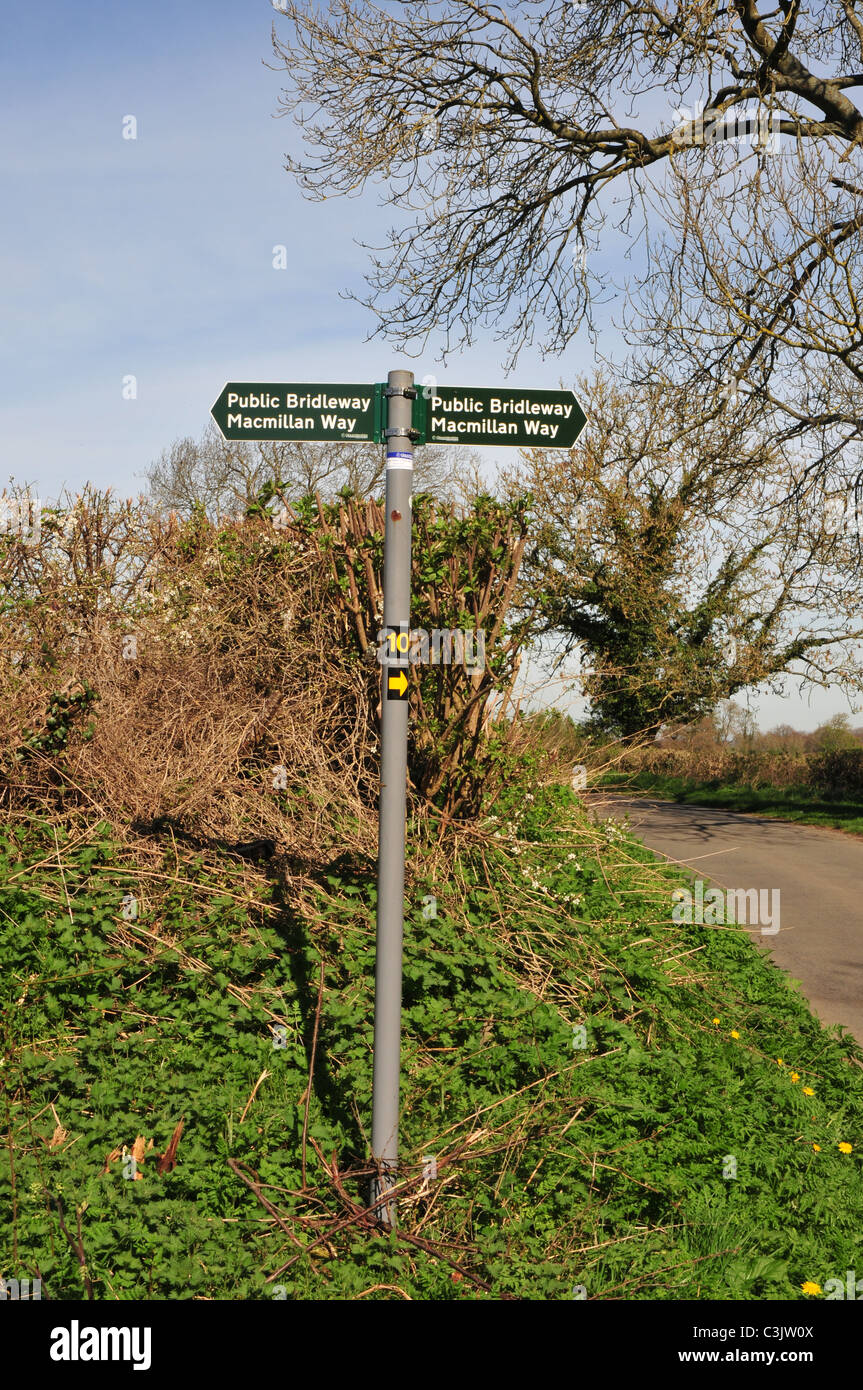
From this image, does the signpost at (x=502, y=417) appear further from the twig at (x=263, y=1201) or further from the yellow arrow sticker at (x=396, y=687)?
the twig at (x=263, y=1201)

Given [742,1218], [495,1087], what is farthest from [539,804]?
[742,1218]

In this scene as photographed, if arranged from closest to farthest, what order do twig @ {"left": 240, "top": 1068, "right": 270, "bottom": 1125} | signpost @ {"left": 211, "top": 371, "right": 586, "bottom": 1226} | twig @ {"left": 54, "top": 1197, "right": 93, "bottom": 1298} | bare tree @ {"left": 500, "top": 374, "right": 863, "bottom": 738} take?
twig @ {"left": 54, "top": 1197, "right": 93, "bottom": 1298}
signpost @ {"left": 211, "top": 371, "right": 586, "bottom": 1226}
twig @ {"left": 240, "top": 1068, "right": 270, "bottom": 1125}
bare tree @ {"left": 500, "top": 374, "right": 863, "bottom": 738}

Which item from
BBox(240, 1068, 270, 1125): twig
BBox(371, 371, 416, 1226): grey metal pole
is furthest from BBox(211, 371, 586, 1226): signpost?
BBox(240, 1068, 270, 1125): twig

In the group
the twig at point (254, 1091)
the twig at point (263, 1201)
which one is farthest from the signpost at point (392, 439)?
the twig at point (254, 1091)

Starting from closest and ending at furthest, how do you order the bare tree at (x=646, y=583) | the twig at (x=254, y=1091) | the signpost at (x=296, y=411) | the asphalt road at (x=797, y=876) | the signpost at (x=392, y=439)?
the signpost at (x=392, y=439) → the signpost at (x=296, y=411) → the twig at (x=254, y=1091) → the asphalt road at (x=797, y=876) → the bare tree at (x=646, y=583)

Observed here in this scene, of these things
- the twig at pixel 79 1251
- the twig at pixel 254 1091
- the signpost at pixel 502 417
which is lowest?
the twig at pixel 79 1251

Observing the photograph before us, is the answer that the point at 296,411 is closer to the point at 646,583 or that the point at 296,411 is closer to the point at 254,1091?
the point at 254,1091

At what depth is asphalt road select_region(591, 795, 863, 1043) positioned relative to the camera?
25.3ft

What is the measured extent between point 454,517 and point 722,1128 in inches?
159

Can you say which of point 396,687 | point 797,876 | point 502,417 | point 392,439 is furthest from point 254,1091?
point 797,876

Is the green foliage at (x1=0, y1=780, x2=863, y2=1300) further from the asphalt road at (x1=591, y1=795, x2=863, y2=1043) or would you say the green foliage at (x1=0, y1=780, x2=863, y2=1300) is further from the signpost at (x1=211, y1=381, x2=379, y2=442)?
the signpost at (x1=211, y1=381, x2=379, y2=442)

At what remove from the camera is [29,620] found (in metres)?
8.23

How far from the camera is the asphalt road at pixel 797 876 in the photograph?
771 centimetres

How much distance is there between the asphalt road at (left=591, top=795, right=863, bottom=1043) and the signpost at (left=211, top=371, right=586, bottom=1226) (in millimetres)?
3828
